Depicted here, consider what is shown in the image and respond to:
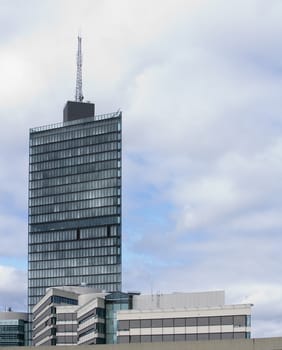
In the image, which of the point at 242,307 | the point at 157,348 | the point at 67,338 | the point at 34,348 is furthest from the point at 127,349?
the point at 67,338

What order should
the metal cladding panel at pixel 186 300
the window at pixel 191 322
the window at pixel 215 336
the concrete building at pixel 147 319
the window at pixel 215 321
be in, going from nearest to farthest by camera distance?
the window at pixel 215 336, the concrete building at pixel 147 319, the window at pixel 215 321, the window at pixel 191 322, the metal cladding panel at pixel 186 300

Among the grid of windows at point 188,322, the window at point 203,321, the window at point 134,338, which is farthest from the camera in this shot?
the window at point 134,338

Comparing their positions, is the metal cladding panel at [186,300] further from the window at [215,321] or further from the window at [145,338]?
the window at [145,338]

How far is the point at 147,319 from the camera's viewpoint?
160m

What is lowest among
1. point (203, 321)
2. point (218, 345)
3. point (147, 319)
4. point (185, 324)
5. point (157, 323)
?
point (218, 345)

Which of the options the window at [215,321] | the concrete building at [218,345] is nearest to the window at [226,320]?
the window at [215,321]

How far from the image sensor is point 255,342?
8038cm

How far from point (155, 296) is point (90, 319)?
13.6 m

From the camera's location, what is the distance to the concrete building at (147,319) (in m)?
155

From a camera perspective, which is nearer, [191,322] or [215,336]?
[215,336]

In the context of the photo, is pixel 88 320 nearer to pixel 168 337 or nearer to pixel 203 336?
pixel 168 337

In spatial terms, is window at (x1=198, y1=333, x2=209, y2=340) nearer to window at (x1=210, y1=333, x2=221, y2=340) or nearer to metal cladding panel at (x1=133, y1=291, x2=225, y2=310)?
window at (x1=210, y1=333, x2=221, y2=340)

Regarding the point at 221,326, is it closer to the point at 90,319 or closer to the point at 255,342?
the point at 90,319

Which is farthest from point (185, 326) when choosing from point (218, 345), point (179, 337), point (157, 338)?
point (218, 345)
